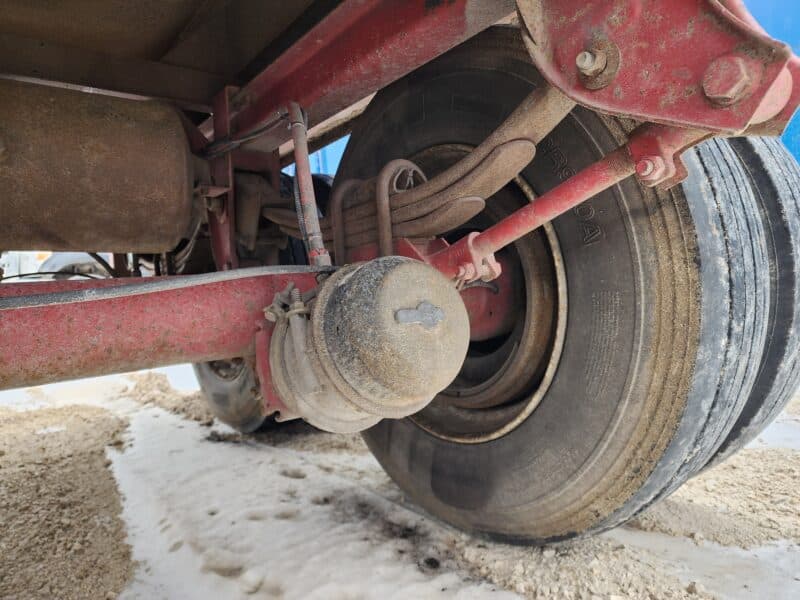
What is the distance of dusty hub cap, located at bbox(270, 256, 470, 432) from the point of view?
85cm

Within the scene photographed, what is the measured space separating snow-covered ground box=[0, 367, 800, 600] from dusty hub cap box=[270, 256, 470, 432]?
0.56m

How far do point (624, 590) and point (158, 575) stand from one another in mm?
1077

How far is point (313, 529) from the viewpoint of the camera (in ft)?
5.02

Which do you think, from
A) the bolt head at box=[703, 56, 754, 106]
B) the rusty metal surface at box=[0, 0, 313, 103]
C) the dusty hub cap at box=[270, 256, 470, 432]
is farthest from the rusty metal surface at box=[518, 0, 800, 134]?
the rusty metal surface at box=[0, 0, 313, 103]

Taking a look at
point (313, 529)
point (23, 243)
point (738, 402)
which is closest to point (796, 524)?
point (738, 402)

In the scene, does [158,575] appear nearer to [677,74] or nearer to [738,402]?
[738,402]

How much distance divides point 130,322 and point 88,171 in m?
0.52

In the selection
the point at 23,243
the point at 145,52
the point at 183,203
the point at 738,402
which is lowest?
the point at 738,402

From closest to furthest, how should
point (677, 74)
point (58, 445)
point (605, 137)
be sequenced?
point (677, 74) < point (605, 137) < point (58, 445)

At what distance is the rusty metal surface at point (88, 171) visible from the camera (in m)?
1.21

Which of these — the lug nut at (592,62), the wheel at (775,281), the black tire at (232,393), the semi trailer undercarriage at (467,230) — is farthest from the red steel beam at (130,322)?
the black tire at (232,393)

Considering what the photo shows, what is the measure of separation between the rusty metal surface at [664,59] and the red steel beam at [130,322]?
1.85ft

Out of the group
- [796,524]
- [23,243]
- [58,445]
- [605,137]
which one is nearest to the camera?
[605,137]

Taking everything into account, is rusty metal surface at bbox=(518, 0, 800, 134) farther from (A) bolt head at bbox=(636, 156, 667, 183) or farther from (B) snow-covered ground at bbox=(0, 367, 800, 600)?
(B) snow-covered ground at bbox=(0, 367, 800, 600)
